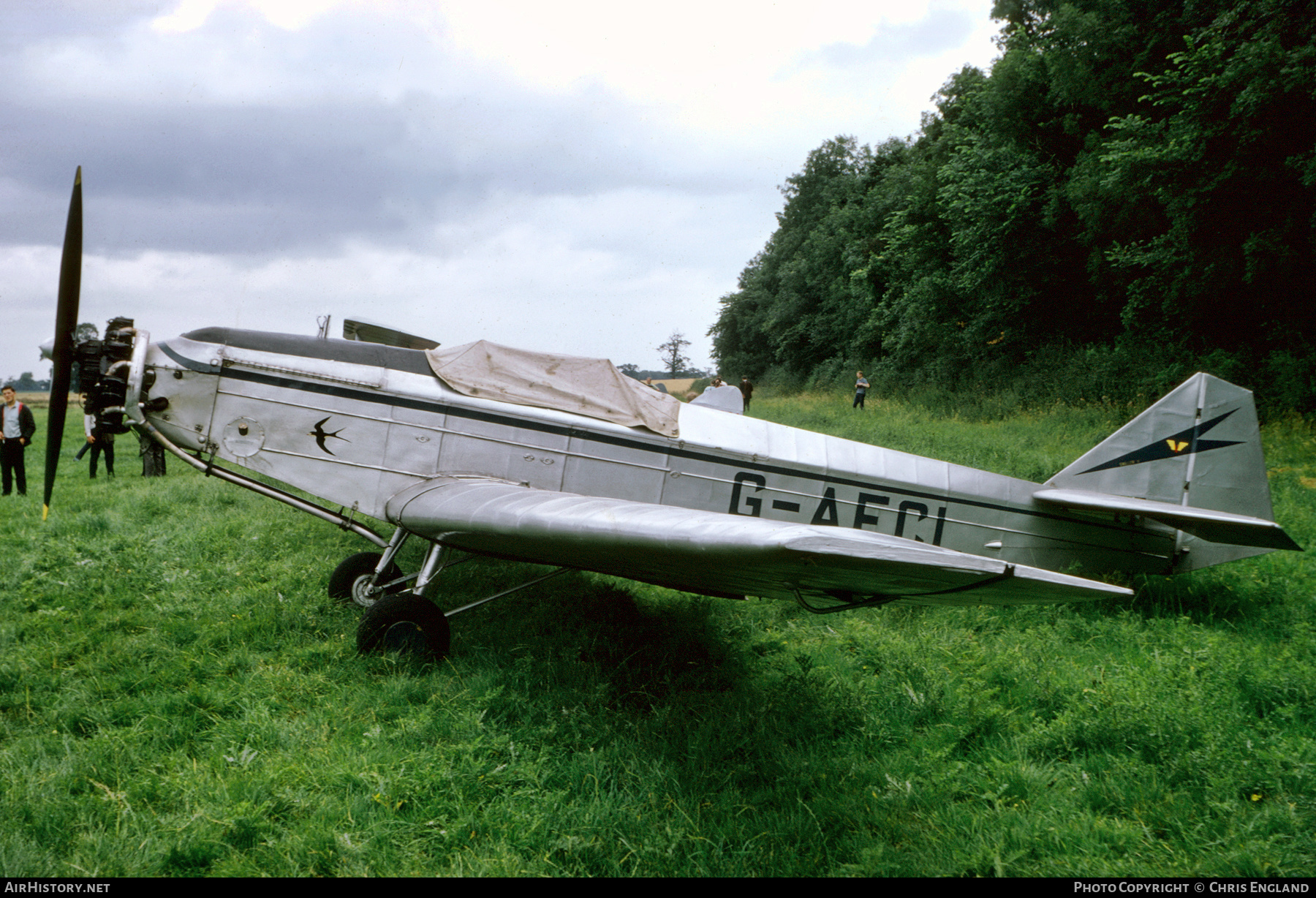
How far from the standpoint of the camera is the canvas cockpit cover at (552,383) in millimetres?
4852

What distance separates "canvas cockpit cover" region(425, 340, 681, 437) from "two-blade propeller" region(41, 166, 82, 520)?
232 cm

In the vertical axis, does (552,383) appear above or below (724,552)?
above

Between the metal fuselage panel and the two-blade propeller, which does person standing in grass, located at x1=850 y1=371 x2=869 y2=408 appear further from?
the two-blade propeller

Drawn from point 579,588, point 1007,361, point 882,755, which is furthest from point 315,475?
point 1007,361

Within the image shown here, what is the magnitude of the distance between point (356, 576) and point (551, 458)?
1.84 metres

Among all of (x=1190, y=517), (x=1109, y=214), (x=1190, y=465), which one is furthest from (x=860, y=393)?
(x=1190, y=517)

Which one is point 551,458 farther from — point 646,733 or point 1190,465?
point 1190,465

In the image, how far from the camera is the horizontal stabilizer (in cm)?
419

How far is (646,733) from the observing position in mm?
3334

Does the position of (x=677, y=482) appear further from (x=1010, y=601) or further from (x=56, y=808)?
(x=56, y=808)

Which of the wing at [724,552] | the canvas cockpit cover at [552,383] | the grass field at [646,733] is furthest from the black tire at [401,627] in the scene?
the canvas cockpit cover at [552,383]

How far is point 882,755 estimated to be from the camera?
3.22m

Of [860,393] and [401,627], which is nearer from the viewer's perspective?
[401,627]

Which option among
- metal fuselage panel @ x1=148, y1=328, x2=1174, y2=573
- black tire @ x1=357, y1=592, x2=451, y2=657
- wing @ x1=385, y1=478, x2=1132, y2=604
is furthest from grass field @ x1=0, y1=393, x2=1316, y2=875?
metal fuselage panel @ x1=148, y1=328, x2=1174, y2=573
